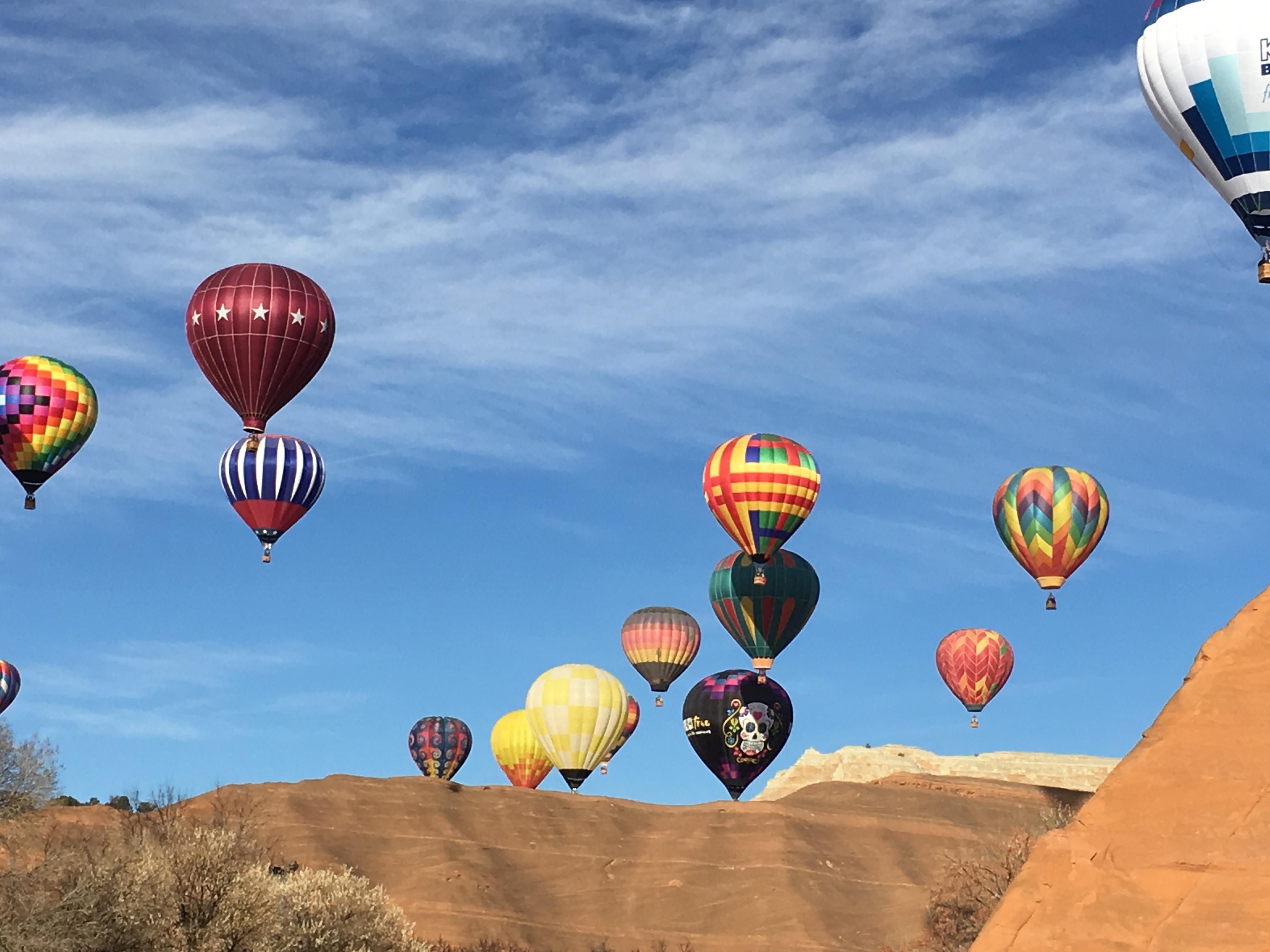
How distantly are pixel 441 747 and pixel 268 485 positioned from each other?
46.8m

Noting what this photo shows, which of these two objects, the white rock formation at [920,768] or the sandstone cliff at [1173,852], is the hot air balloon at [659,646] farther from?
the sandstone cliff at [1173,852]

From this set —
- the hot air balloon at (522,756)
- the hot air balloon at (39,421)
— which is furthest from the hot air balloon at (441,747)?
the hot air balloon at (39,421)

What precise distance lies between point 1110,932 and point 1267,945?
1.00 metres

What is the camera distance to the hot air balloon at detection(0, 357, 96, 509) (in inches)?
2655

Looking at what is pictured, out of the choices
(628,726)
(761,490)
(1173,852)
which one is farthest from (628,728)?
(1173,852)

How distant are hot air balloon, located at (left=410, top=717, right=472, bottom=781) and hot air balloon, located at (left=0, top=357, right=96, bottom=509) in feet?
141

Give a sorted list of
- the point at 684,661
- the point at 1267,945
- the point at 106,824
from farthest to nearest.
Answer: the point at 684,661, the point at 106,824, the point at 1267,945

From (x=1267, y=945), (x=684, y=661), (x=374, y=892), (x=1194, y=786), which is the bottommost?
(x=1267, y=945)

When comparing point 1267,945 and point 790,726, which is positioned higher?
point 790,726

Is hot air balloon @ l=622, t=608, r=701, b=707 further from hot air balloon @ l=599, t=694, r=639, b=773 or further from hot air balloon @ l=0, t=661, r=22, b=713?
hot air balloon @ l=0, t=661, r=22, b=713

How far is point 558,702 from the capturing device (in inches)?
3317

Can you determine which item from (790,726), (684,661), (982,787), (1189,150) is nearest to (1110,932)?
(1189,150)

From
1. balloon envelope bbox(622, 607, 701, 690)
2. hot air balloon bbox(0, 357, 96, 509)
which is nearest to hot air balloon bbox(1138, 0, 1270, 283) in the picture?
hot air balloon bbox(0, 357, 96, 509)

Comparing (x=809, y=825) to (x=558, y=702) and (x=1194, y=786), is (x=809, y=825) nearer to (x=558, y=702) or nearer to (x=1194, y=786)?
(x=558, y=702)
